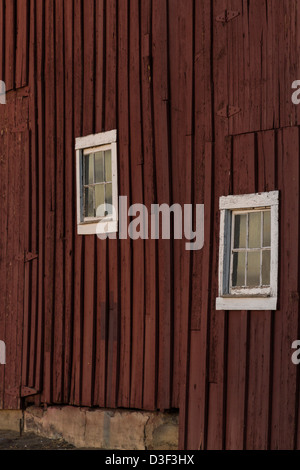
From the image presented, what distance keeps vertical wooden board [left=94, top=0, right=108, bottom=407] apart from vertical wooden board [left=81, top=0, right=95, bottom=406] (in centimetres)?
8

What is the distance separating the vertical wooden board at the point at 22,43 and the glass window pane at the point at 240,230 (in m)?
4.77

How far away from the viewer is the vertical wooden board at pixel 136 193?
11445mm

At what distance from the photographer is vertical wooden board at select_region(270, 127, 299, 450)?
943 centimetres

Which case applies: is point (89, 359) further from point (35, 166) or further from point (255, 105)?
point (255, 105)

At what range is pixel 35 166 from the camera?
527 inches

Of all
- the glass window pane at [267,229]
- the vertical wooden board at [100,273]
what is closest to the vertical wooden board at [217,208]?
the glass window pane at [267,229]

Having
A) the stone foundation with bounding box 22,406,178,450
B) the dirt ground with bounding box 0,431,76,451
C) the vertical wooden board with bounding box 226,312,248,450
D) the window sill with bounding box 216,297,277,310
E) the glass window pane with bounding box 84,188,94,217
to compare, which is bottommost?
the dirt ground with bounding box 0,431,76,451

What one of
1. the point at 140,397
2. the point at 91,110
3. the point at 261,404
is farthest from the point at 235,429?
the point at 91,110

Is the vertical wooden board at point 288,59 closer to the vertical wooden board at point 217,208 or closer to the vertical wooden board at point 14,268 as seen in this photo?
the vertical wooden board at point 217,208

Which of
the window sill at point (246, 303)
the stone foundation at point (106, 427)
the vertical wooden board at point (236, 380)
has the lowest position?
the stone foundation at point (106, 427)

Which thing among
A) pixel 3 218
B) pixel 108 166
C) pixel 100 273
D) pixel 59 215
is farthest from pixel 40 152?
pixel 100 273

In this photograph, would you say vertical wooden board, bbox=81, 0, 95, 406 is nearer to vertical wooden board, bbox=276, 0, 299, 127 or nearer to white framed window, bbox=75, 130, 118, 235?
white framed window, bbox=75, 130, 118, 235

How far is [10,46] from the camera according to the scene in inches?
550

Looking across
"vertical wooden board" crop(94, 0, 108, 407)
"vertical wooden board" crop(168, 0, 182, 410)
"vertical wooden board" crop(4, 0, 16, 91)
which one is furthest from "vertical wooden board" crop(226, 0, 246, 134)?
"vertical wooden board" crop(4, 0, 16, 91)
